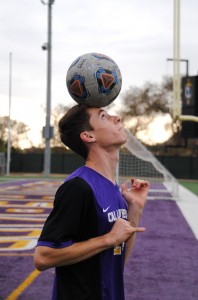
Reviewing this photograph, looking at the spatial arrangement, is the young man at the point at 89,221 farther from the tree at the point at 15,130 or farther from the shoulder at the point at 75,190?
the tree at the point at 15,130

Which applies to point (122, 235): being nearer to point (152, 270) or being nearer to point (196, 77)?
point (152, 270)

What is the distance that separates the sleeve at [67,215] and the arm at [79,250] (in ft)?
0.09

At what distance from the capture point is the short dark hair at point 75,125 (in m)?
2.00

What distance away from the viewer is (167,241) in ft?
25.6

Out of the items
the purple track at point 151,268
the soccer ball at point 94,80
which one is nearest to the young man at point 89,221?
the soccer ball at point 94,80

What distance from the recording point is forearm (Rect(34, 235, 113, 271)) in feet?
5.76

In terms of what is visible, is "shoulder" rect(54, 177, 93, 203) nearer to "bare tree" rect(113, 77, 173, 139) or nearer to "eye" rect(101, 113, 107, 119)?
"eye" rect(101, 113, 107, 119)

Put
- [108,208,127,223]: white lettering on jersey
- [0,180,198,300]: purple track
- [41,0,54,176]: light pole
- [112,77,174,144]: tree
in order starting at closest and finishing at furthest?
A: [108,208,127,223]: white lettering on jersey, [0,180,198,300]: purple track, [41,0,54,176]: light pole, [112,77,174,144]: tree

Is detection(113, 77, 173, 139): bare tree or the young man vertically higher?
detection(113, 77, 173, 139): bare tree

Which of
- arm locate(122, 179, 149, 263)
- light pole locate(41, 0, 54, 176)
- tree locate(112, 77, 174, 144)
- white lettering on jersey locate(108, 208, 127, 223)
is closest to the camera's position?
white lettering on jersey locate(108, 208, 127, 223)

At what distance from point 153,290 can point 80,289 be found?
3295 millimetres

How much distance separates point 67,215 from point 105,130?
0.44 metres

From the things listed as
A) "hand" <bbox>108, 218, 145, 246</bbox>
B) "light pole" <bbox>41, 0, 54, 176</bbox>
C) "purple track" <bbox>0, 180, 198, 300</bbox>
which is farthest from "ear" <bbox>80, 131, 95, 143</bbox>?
"light pole" <bbox>41, 0, 54, 176</bbox>

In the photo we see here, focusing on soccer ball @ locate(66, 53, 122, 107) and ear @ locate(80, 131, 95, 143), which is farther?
soccer ball @ locate(66, 53, 122, 107)
